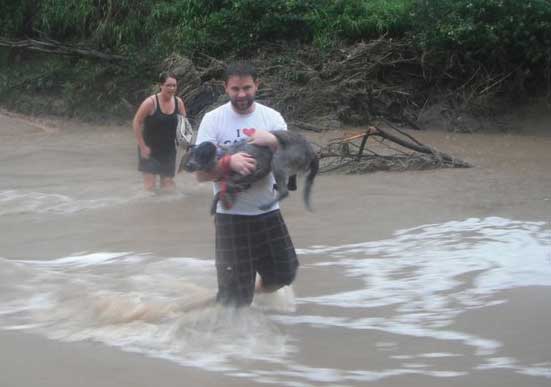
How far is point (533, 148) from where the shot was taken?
12.6 m

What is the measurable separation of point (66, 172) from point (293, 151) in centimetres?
726

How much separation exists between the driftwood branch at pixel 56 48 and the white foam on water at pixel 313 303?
1083 centimetres

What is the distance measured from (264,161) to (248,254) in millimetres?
607

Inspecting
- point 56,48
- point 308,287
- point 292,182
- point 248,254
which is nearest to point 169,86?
point 308,287

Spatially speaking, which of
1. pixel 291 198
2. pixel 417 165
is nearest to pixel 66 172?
pixel 291 198

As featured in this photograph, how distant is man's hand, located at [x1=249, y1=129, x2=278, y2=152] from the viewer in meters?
4.67

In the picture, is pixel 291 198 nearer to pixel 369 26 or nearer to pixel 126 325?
pixel 126 325

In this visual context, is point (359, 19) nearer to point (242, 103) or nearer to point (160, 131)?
point (160, 131)

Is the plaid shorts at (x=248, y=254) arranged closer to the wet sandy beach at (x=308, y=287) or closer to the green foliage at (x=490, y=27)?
the wet sandy beach at (x=308, y=287)

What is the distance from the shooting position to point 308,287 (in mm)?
6285

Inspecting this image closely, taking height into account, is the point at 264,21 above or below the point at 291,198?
above

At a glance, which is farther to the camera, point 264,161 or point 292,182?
point 292,182

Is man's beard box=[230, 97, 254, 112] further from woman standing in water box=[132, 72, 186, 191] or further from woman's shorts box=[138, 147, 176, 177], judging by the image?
woman's shorts box=[138, 147, 176, 177]

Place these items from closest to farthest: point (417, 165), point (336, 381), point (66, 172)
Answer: point (336, 381), point (417, 165), point (66, 172)
